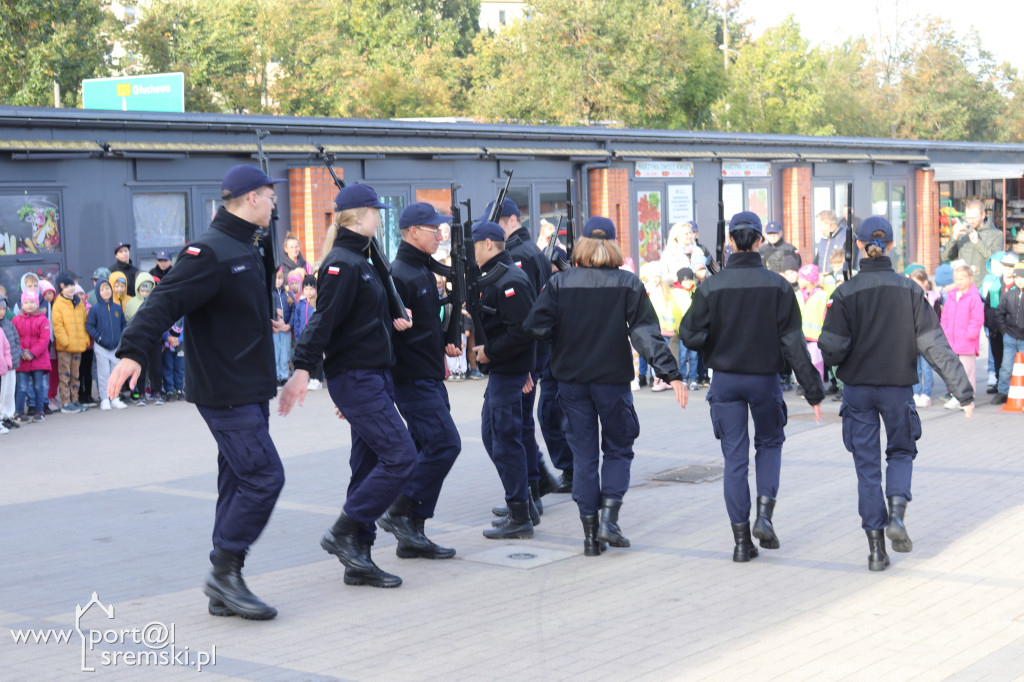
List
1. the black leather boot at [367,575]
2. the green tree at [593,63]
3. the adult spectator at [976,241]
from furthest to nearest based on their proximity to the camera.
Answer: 1. the green tree at [593,63]
2. the adult spectator at [976,241]
3. the black leather boot at [367,575]

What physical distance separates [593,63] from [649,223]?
20.2 meters

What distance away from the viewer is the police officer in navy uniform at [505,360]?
7855mm

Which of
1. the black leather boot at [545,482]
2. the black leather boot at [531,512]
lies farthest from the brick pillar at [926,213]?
the black leather boot at [531,512]

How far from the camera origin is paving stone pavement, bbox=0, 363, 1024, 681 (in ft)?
17.8

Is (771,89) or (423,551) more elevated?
(771,89)

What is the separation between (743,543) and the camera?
718 centimetres

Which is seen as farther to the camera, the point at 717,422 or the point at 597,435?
the point at 597,435

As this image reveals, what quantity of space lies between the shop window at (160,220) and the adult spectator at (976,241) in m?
10.3

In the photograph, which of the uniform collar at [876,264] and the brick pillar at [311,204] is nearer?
the uniform collar at [876,264]

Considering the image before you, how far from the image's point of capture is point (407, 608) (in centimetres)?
637

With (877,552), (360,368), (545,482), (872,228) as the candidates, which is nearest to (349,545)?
(360,368)

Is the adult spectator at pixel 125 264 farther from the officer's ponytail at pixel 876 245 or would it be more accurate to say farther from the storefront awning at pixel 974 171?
the storefront awning at pixel 974 171

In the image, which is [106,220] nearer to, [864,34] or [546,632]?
[546,632]

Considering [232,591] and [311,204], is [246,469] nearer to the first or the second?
[232,591]
